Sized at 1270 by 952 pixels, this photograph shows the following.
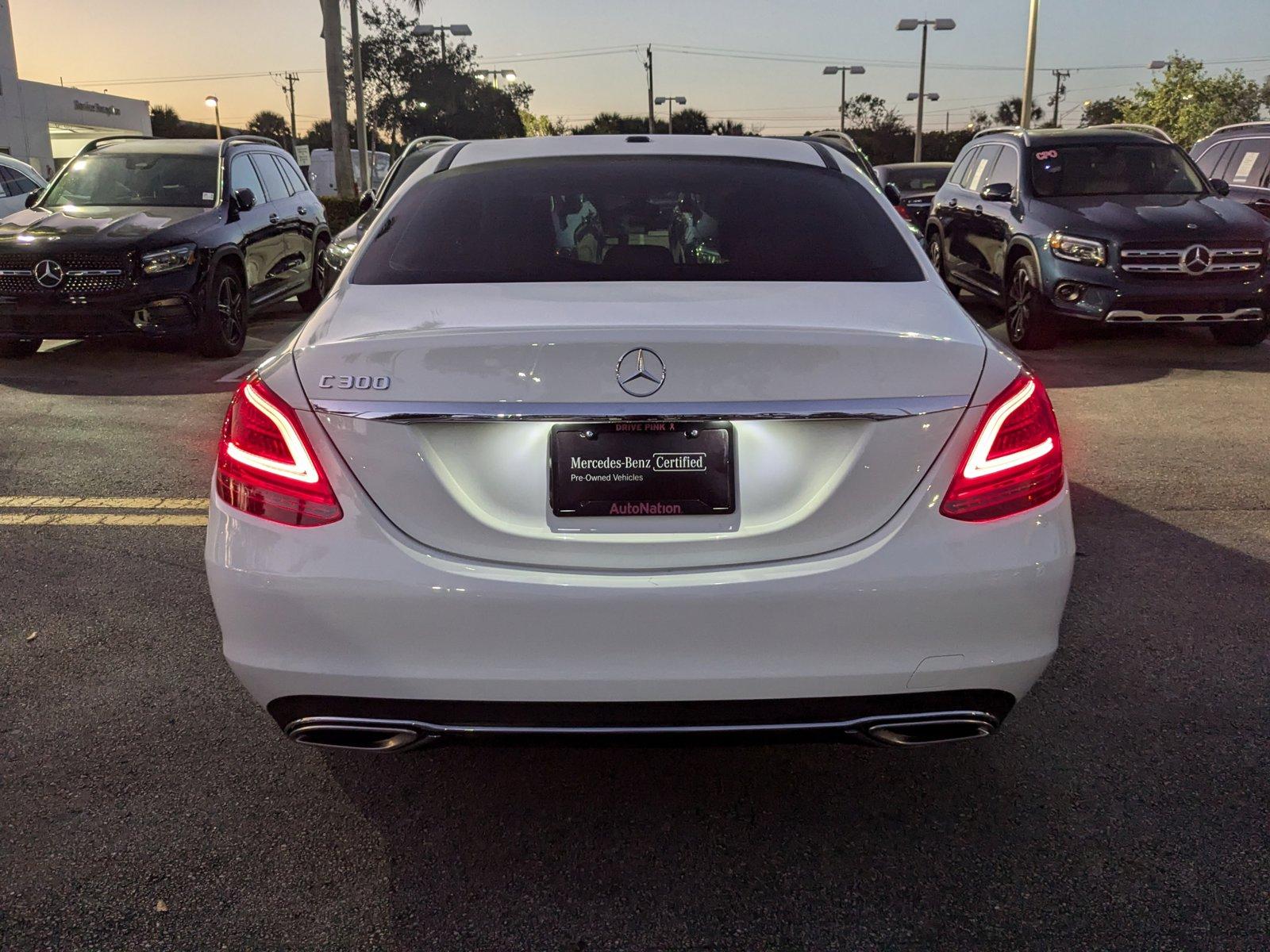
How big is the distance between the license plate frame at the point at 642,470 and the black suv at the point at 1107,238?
26.8ft

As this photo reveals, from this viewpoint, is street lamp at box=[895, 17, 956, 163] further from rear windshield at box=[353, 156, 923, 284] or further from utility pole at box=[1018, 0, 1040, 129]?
rear windshield at box=[353, 156, 923, 284]

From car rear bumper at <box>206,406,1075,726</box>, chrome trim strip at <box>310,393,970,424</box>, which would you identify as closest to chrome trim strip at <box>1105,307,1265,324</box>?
car rear bumper at <box>206,406,1075,726</box>

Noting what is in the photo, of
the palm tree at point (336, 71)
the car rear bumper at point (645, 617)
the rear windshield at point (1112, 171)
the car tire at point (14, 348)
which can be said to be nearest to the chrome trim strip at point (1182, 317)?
the rear windshield at point (1112, 171)

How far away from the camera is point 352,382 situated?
2436mm

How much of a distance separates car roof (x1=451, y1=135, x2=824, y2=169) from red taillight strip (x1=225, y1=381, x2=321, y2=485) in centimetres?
152

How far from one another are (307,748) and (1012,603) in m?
1.91

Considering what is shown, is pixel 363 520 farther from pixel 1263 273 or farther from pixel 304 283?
pixel 304 283

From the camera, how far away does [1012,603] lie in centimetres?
249

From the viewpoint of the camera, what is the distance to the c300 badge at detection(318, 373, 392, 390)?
2.41 meters

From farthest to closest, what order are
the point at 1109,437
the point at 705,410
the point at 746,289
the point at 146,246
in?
the point at 146,246
the point at 1109,437
the point at 746,289
the point at 705,410

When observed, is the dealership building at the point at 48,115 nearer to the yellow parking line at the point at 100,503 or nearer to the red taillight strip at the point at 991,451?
the yellow parking line at the point at 100,503

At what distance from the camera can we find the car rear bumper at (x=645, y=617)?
7.84 feet

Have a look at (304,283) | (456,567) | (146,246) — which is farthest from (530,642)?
(304,283)

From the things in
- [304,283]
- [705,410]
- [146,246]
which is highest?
[705,410]
